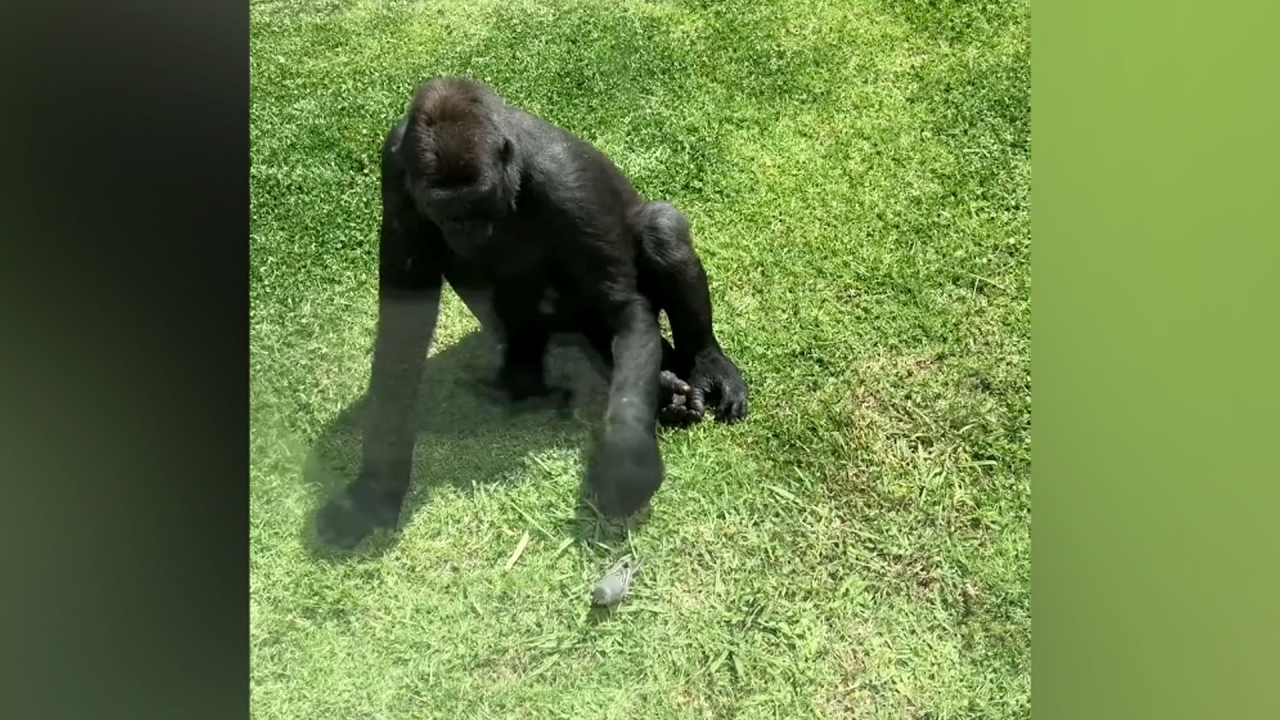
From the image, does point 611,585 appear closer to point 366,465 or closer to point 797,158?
point 366,465

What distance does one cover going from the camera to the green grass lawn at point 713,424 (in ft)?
8.02

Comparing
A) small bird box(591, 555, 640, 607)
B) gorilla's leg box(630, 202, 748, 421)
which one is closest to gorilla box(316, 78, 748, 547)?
gorilla's leg box(630, 202, 748, 421)

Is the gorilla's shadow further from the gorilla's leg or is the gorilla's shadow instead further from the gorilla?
the gorilla's leg
